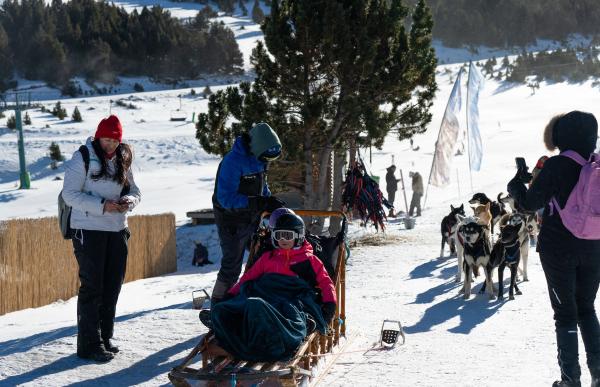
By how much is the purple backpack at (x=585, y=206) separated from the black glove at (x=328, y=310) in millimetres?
1562

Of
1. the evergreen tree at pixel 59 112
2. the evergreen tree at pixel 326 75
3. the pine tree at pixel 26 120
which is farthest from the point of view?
the evergreen tree at pixel 59 112

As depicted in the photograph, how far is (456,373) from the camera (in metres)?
5.31

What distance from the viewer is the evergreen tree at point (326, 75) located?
1114 centimetres

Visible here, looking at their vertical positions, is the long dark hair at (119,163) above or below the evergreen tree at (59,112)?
below

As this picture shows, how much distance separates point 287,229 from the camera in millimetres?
5148

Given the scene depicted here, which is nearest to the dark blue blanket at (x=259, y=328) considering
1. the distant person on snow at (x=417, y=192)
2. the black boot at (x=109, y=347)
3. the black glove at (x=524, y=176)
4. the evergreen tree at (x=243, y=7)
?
the black boot at (x=109, y=347)

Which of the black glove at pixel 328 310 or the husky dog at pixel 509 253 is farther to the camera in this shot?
the husky dog at pixel 509 253

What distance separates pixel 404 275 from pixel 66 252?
16.7 ft

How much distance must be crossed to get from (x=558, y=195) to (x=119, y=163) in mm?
2993

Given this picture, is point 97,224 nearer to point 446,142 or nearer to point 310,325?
point 310,325

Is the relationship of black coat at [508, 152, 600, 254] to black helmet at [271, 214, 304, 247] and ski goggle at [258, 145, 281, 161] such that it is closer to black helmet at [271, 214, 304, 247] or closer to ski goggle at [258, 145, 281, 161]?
black helmet at [271, 214, 304, 247]

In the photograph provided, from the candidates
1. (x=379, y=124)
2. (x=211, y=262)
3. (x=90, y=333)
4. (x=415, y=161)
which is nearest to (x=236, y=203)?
(x=90, y=333)

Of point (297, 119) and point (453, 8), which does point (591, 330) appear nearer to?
point (297, 119)

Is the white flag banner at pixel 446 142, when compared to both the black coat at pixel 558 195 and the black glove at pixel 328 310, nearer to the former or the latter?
the black glove at pixel 328 310
